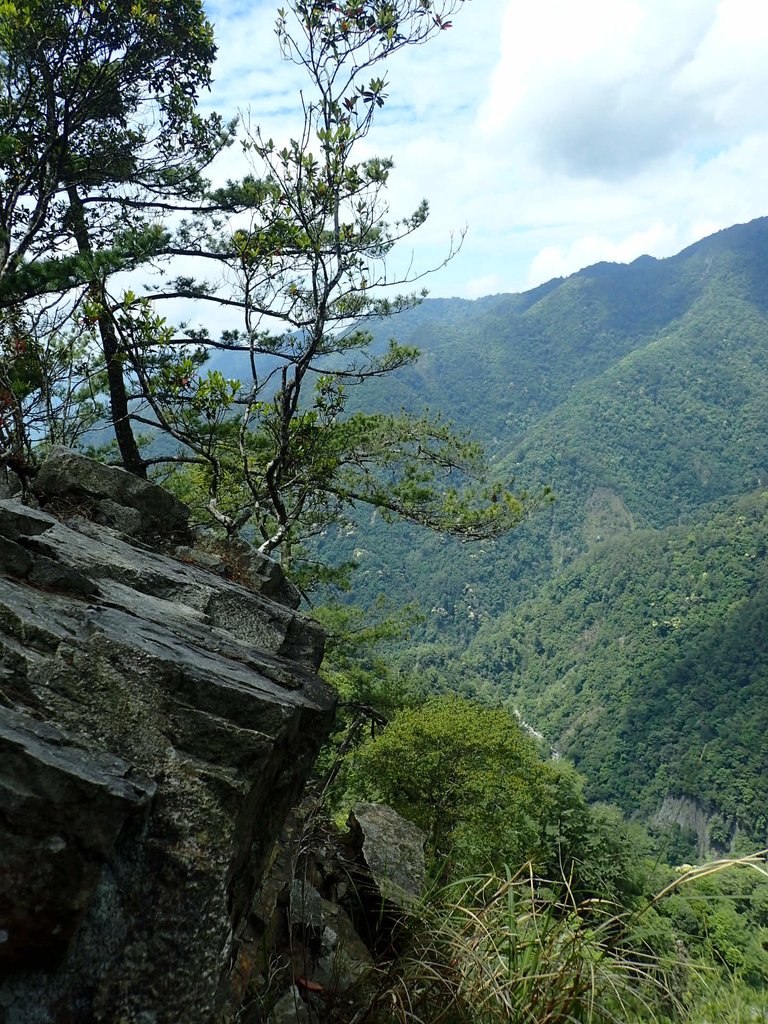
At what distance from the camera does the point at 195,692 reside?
249 cm

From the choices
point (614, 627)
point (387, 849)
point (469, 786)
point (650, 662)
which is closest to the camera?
point (387, 849)

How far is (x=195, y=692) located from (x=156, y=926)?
2.57 feet

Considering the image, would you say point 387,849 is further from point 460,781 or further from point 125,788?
point 460,781

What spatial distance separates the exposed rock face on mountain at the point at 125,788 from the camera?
5.68 ft

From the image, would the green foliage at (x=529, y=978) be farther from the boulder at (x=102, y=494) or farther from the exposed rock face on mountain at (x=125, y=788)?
the boulder at (x=102, y=494)

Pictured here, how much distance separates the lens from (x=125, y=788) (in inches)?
74.8

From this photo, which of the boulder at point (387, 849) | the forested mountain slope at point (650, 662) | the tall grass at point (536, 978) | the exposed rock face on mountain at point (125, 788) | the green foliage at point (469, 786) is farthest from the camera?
the forested mountain slope at point (650, 662)

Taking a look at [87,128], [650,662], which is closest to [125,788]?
[87,128]

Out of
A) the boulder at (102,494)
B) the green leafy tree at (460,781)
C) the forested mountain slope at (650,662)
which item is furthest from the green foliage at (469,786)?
the forested mountain slope at (650,662)

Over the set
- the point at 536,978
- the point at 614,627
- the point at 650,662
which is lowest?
the point at 650,662

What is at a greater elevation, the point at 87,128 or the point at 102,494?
the point at 87,128

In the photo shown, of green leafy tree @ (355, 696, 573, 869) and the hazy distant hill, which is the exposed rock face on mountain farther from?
the hazy distant hill

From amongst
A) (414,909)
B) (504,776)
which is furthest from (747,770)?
(414,909)

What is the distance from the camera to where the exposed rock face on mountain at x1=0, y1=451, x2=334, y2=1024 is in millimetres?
1731
